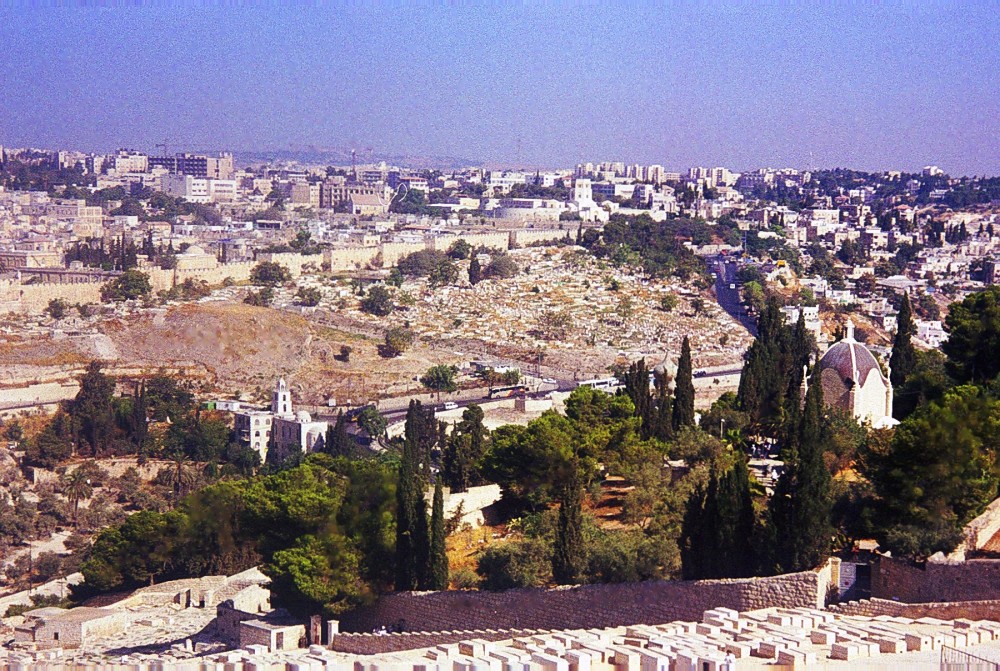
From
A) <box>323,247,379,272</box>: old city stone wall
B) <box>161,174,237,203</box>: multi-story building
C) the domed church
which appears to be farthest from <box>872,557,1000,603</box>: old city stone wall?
<box>161,174,237,203</box>: multi-story building

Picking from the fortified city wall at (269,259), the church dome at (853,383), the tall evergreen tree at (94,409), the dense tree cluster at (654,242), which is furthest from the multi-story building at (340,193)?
the church dome at (853,383)

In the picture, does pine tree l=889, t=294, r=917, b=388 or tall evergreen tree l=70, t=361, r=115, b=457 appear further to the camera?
tall evergreen tree l=70, t=361, r=115, b=457

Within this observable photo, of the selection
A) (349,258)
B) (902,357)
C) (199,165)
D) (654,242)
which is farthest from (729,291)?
(199,165)

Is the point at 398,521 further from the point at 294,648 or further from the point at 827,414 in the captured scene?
the point at 827,414

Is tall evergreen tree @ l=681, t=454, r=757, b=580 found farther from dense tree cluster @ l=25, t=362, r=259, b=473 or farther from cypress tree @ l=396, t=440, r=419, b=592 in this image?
dense tree cluster @ l=25, t=362, r=259, b=473

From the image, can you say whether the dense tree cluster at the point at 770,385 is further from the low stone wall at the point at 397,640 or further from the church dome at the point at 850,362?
the low stone wall at the point at 397,640
